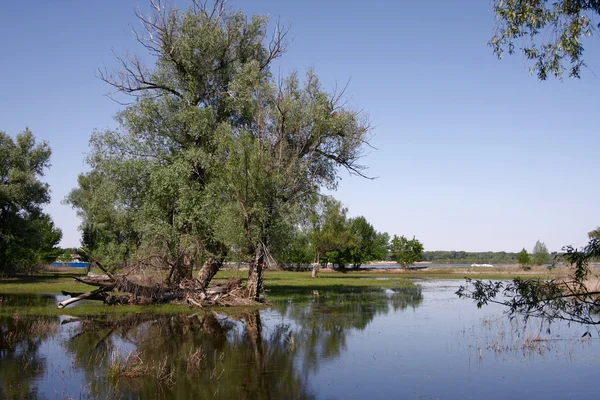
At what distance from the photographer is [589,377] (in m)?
15.0

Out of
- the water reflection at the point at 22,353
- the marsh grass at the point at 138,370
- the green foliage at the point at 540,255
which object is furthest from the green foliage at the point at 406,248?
the marsh grass at the point at 138,370

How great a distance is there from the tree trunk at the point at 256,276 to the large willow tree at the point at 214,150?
0.25 ft

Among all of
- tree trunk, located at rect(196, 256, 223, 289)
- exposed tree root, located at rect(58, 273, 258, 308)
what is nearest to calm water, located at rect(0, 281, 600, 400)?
exposed tree root, located at rect(58, 273, 258, 308)

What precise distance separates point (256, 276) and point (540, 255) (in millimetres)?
77179

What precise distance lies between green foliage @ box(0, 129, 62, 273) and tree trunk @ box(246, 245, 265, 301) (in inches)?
1101

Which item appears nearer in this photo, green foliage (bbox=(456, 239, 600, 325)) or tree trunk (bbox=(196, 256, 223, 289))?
green foliage (bbox=(456, 239, 600, 325))

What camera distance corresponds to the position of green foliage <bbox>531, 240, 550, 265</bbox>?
299 ft

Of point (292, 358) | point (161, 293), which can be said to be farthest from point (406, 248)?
point (292, 358)

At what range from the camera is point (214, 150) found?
32.7 meters

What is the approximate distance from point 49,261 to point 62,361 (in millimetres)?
70000

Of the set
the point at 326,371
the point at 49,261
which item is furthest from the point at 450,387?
the point at 49,261

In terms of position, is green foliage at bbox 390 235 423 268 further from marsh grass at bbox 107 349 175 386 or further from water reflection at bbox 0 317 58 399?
marsh grass at bbox 107 349 175 386

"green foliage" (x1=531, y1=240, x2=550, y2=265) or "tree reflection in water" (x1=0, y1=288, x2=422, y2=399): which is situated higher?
"green foliage" (x1=531, y1=240, x2=550, y2=265)

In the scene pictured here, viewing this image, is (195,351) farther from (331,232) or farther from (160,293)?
(331,232)
